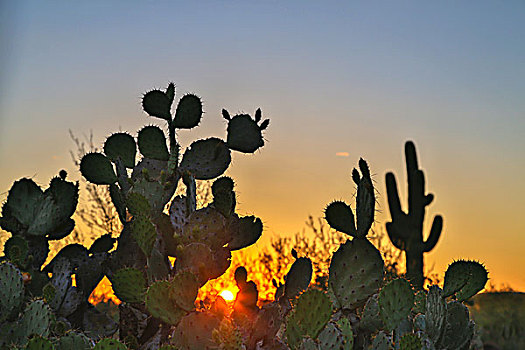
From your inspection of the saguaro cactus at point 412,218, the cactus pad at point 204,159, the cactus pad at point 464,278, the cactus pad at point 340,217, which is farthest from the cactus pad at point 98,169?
the saguaro cactus at point 412,218

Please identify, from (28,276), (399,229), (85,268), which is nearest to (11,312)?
(28,276)

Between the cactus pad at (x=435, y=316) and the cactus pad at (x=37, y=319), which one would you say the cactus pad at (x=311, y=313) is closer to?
the cactus pad at (x=435, y=316)

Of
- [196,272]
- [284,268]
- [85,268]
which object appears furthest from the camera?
[284,268]

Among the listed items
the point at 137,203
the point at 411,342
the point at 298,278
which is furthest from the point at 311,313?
the point at 137,203

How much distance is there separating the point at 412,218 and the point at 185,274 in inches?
460

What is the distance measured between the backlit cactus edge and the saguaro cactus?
10.4 meters

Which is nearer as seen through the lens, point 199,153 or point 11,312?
point 11,312

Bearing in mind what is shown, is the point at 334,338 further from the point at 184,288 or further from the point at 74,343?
the point at 74,343

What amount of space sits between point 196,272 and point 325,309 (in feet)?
2.91

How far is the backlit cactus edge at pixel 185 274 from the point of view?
8.04 ft

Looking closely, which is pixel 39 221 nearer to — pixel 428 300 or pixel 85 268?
pixel 85 268

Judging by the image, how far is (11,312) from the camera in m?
3.31

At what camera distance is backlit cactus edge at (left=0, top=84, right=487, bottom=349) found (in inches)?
96.4

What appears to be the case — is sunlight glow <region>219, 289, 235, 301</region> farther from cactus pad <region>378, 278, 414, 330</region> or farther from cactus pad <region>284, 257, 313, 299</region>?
cactus pad <region>378, 278, 414, 330</region>
